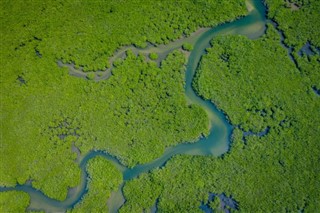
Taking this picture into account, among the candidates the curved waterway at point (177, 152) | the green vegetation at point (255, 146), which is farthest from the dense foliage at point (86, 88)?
the green vegetation at point (255, 146)

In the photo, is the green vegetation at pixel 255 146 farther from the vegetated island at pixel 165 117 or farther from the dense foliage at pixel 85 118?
the dense foliage at pixel 85 118

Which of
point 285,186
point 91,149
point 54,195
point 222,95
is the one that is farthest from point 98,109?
point 285,186

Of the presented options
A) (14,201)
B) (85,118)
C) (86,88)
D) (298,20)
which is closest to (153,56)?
(86,88)

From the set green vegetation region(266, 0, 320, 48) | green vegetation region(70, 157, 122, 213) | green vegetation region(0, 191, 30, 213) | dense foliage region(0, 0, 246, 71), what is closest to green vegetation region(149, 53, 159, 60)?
dense foliage region(0, 0, 246, 71)

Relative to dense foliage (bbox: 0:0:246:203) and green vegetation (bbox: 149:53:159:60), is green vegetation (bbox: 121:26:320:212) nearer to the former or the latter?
dense foliage (bbox: 0:0:246:203)

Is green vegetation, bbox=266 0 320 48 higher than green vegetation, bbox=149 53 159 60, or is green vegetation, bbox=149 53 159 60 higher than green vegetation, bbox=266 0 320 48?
green vegetation, bbox=266 0 320 48

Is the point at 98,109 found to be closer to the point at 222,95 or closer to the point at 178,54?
the point at 178,54
